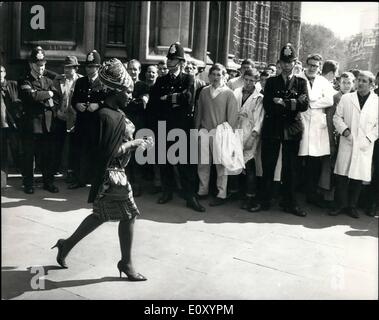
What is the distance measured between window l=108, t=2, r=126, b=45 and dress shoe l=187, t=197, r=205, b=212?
4.18m

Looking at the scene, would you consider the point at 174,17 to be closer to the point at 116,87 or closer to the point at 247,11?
the point at 116,87

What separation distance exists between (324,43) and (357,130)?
4.71 ft

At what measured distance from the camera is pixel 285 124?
22.2ft

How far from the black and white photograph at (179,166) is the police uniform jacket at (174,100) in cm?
2

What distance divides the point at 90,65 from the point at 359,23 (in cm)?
362

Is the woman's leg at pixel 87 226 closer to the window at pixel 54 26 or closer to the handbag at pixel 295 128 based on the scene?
the handbag at pixel 295 128

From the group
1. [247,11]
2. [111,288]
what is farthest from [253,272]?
[247,11]

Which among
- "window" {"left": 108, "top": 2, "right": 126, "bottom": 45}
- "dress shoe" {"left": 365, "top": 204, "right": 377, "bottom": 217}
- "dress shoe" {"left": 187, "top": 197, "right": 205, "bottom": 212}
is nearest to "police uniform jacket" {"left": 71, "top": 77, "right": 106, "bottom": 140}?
"dress shoe" {"left": 187, "top": 197, "right": 205, "bottom": 212}

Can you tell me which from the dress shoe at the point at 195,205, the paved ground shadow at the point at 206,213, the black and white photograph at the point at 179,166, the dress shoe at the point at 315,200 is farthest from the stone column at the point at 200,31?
the dress shoe at the point at 195,205

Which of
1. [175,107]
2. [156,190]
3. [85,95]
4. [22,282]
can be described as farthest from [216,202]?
[22,282]

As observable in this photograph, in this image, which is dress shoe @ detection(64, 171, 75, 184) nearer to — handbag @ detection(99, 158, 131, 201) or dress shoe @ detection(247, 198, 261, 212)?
dress shoe @ detection(247, 198, 261, 212)

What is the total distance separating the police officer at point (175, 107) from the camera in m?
6.86

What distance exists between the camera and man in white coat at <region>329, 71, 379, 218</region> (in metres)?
6.77

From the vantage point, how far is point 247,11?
24.4m
